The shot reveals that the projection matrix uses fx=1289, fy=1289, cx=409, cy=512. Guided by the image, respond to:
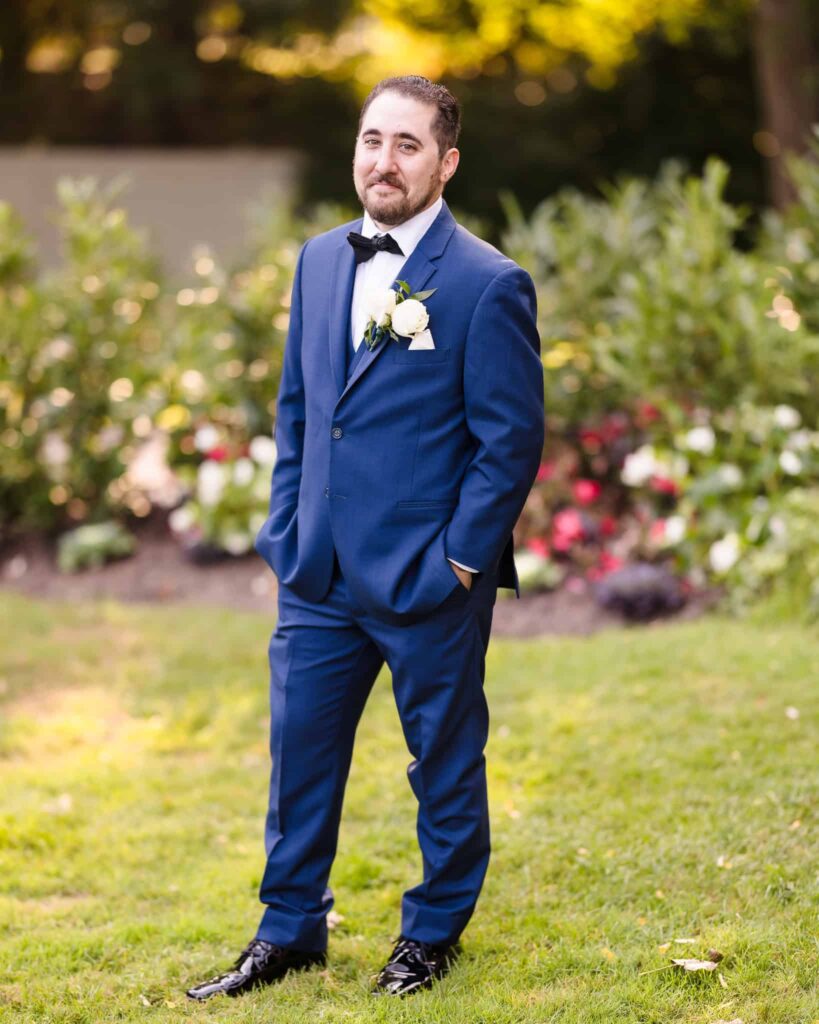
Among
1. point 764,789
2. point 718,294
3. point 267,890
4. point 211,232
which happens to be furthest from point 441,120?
point 211,232

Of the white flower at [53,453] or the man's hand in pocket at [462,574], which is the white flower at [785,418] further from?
the white flower at [53,453]

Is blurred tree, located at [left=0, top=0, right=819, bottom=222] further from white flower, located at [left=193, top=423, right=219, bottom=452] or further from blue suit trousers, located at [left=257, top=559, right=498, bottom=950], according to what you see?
blue suit trousers, located at [left=257, top=559, right=498, bottom=950]

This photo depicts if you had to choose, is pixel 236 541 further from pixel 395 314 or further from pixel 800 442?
pixel 395 314

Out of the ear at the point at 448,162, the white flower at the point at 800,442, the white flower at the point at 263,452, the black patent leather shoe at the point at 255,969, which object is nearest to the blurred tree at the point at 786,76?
the white flower at the point at 800,442

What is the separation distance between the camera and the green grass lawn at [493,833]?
300cm

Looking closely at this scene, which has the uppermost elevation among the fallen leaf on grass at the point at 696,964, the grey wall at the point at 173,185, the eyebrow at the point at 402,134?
the grey wall at the point at 173,185

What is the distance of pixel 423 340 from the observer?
2.77 m

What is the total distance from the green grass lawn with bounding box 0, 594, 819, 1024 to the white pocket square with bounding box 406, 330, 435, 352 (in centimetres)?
148

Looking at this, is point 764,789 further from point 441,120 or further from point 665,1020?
point 441,120

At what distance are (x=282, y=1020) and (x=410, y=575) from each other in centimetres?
104

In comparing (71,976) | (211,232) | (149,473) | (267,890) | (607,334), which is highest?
(211,232)

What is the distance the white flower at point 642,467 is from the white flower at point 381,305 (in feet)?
10.6

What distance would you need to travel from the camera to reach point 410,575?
2818mm

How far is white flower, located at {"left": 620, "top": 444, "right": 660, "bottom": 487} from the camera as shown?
19.1 ft
